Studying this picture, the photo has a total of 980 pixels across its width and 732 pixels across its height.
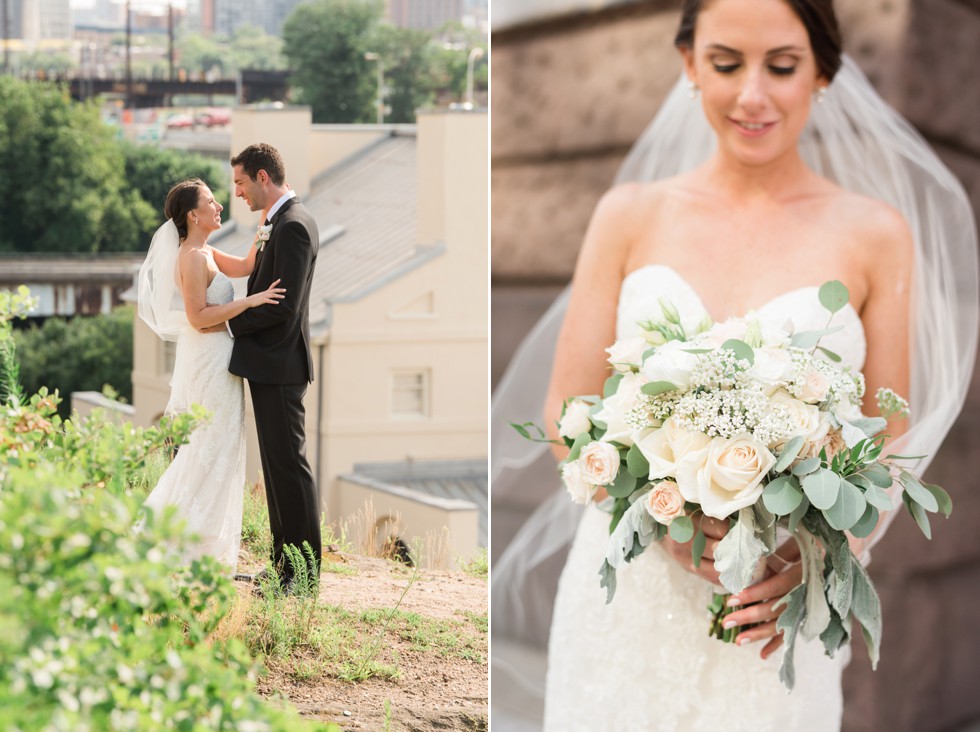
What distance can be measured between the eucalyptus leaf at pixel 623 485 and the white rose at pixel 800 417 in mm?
336

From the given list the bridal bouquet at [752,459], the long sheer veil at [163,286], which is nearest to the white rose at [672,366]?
the bridal bouquet at [752,459]

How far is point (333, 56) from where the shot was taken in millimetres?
2441

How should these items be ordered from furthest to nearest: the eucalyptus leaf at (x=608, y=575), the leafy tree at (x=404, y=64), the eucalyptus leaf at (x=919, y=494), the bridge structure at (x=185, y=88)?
the leafy tree at (x=404, y=64) → the bridge structure at (x=185, y=88) → the eucalyptus leaf at (x=608, y=575) → the eucalyptus leaf at (x=919, y=494)

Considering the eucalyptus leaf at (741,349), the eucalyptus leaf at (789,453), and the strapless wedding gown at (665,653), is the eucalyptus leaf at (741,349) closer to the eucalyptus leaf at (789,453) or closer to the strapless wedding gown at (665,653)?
the eucalyptus leaf at (789,453)

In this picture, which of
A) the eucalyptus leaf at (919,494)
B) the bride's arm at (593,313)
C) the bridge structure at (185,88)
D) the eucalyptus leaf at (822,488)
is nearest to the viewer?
the eucalyptus leaf at (822,488)

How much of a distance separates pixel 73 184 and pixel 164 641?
4.62 ft

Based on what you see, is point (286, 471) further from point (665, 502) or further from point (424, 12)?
point (424, 12)

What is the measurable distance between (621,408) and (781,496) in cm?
34

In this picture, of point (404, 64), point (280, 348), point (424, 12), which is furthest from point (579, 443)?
point (424, 12)

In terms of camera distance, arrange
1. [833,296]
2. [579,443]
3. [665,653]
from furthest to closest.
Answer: [665,653], [579,443], [833,296]

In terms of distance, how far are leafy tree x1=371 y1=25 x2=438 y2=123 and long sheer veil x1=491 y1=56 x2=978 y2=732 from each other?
0.75 metres

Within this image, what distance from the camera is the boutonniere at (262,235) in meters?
2.06

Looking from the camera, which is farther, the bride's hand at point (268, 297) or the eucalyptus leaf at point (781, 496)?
the bride's hand at point (268, 297)

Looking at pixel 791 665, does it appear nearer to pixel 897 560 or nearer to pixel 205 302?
pixel 897 560
